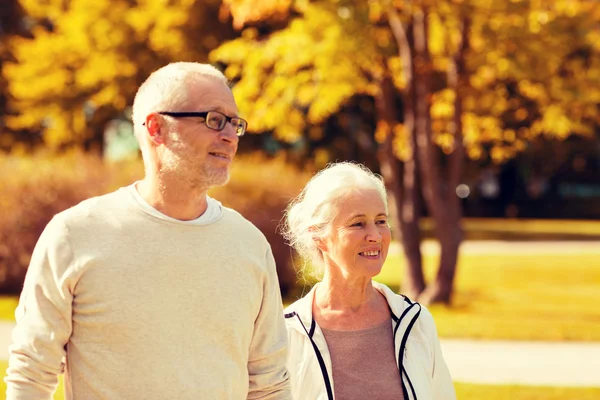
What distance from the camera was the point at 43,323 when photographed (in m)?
2.57

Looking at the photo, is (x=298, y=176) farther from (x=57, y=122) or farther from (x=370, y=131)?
(x=370, y=131)

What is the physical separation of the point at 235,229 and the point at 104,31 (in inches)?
884

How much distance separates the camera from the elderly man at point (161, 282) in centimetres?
261

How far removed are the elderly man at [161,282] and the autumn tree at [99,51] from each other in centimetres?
2016

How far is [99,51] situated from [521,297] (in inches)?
521

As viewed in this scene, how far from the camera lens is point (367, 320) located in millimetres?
3746

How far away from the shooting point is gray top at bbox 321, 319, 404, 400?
3561 mm

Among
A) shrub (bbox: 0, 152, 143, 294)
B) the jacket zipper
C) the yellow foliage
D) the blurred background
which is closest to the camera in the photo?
the jacket zipper

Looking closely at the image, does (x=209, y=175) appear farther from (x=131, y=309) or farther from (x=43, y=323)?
(x=43, y=323)

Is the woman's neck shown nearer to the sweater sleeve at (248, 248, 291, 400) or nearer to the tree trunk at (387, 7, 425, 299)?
the sweater sleeve at (248, 248, 291, 400)

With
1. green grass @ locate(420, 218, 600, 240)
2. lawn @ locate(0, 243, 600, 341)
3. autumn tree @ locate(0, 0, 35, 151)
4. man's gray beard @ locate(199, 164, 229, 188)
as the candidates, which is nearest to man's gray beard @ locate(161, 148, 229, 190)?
man's gray beard @ locate(199, 164, 229, 188)

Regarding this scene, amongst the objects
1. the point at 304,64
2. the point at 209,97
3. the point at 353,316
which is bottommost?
the point at 353,316

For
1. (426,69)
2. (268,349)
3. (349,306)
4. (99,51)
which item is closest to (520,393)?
(349,306)

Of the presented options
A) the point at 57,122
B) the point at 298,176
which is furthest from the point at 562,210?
the point at 298,176
